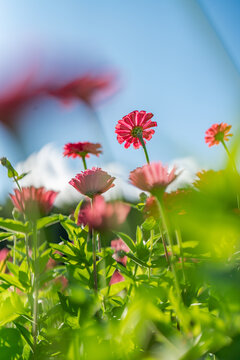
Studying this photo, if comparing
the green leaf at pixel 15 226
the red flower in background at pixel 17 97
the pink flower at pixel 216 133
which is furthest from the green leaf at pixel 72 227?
the pink flower at pixel 216 133

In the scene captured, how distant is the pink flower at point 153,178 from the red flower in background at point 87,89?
0.08 m

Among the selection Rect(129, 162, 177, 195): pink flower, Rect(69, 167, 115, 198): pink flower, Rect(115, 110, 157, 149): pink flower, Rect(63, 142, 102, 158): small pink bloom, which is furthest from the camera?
Rect(63, 142, 102, 158): small pink bloom

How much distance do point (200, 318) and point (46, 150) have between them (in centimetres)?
12

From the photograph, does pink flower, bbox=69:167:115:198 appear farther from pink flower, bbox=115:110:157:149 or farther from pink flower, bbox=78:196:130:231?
pink flower, bbox=115:110:157:149

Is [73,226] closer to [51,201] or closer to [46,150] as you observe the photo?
[51,201]

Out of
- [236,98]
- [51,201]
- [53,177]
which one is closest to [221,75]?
[236,98]

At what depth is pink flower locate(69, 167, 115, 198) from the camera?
1.21 ft

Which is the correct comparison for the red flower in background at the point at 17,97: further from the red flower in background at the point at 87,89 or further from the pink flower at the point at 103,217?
the pink flower at the point at 103,217

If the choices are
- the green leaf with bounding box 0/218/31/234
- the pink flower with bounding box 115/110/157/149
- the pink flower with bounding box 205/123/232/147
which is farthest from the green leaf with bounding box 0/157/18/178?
the pink flower with bounding box 205/123/232/147

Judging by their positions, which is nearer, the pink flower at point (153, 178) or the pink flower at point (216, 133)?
the pink flower at point (153, 178)

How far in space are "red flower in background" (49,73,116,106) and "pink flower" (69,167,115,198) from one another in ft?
0.28

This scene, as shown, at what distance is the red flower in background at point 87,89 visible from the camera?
0.29 meters

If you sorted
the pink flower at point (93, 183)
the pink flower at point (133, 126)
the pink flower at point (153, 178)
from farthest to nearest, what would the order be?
the pink flower at point (133, 126) < the pink flower at point (93, 183) < the pink flower at point (153, 178)

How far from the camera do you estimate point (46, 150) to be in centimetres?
18
